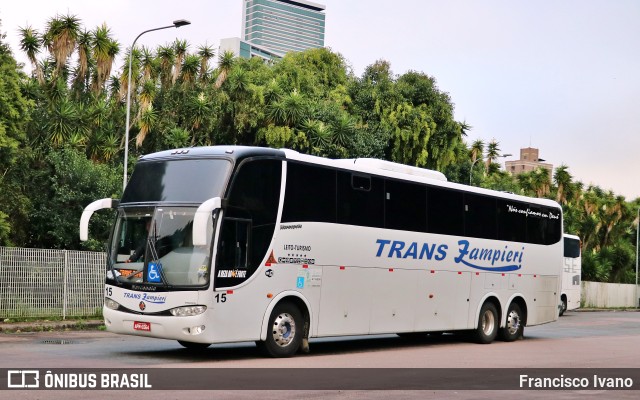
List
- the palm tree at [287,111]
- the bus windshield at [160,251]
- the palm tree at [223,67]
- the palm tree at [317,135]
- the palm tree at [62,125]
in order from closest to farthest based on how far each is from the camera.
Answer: the bus windshield at [160,251] < the palm tree at [62,125] < the palm tree at [317,135] < the palm tree at [287,111] < the palm tree at [223,67]

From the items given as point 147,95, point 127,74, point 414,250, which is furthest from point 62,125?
point 414,250

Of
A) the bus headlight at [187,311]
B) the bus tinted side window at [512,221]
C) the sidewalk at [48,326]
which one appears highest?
the bus tinted side window at [512,221]

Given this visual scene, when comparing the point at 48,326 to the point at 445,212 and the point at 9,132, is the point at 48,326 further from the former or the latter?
the point at 445,212

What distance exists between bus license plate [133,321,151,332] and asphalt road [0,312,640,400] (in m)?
0.50

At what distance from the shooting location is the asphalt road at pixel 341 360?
1148 centimetres

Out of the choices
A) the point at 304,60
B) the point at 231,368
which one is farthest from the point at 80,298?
the point at 304,60

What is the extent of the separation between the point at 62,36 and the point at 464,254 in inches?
1145

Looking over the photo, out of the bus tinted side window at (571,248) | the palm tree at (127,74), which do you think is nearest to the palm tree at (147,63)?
the palm tree at (127,74)

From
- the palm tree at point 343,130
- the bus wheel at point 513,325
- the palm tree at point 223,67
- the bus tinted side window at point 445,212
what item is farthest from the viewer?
the palm tree at point 223,67

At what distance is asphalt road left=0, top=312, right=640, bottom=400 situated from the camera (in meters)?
11.5

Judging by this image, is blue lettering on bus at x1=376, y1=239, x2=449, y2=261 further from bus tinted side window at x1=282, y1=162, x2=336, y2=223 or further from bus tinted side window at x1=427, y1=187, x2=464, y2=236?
bus tinted side window at x1=282, y1=162, x2=336, y2=223

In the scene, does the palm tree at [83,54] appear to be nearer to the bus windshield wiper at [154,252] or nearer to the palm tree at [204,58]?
the palm tree at [204,58]

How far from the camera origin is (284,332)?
53.3ft

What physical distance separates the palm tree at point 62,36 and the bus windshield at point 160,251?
3066cm
